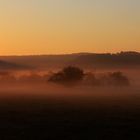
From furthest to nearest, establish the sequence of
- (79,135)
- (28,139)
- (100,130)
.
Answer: (100,130)
(79,135)
(28,139)

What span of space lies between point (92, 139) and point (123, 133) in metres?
18.6

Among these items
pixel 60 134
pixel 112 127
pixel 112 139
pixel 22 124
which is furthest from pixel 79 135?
pixel 22 124

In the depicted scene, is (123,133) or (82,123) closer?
(123,133)

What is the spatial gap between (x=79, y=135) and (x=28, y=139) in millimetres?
18861

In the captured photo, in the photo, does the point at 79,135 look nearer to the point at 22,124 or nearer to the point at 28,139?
the point at 28,139

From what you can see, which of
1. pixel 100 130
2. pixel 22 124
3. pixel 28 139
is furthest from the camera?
pixel 22 124

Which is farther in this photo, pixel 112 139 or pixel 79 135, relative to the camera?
pixel 79 135

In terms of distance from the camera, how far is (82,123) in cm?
19538

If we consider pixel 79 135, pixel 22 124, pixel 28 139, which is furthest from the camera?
pixel 22 124

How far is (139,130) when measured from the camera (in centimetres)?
16588

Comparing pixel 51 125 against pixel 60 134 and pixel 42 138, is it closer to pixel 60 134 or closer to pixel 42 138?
pixel 60 134

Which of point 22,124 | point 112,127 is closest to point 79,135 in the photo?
point 112,127

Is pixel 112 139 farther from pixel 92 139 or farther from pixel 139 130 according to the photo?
pixel 139 130

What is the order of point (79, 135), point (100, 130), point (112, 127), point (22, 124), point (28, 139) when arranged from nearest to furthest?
1. point (28, 139)
2. point (79, 135)
3. point (100, 130)
4. point (112, 127)
5. point (22, 124)
